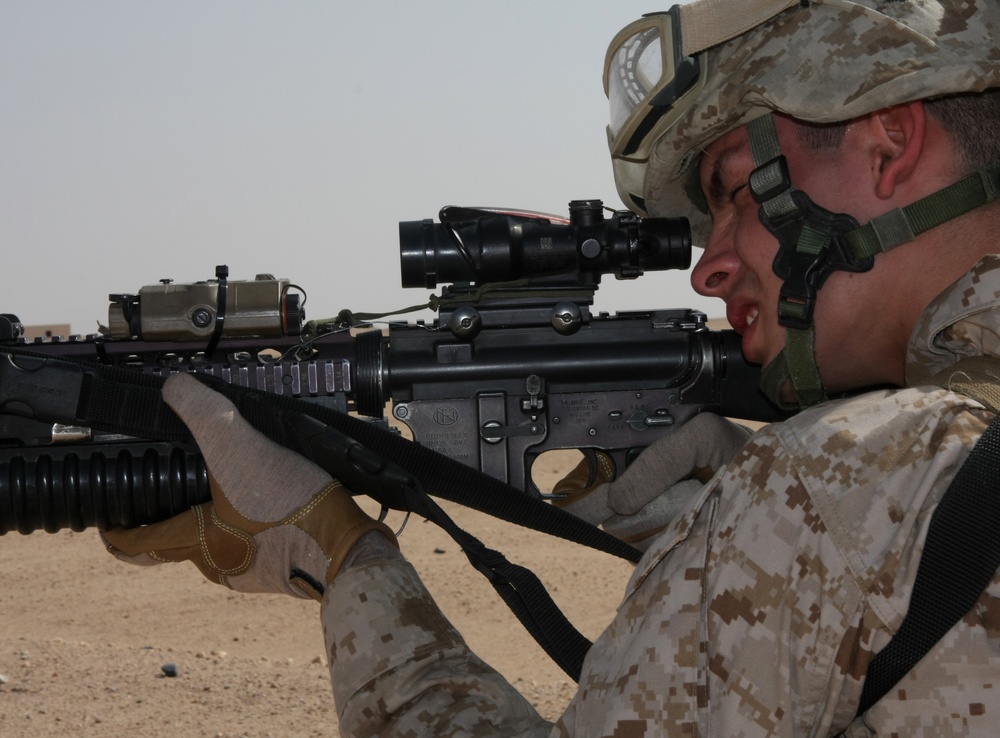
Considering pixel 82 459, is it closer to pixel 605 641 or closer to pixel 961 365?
pixel 605 641

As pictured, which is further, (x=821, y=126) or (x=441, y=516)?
(x=441, y=516)

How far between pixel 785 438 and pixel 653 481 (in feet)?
6.22

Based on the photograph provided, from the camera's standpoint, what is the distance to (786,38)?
2.22 m

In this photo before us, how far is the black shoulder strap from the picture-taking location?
1538 mm

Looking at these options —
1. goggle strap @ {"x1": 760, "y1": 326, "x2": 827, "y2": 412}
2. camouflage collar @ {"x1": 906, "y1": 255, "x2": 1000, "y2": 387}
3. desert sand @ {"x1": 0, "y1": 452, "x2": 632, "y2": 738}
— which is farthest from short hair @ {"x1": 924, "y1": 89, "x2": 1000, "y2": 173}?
desert sand @ {"x1": 0, "y1": 452, "x2": 632, "y2": 738}

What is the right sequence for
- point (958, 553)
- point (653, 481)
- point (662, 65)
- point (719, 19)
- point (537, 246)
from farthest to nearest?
point (653, 481) → point (537, 246) → point (662, 65) → point (719, 19) → point (958, 553)

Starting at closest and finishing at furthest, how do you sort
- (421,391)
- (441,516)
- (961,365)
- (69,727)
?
(961,365) → (441,516) → (421,391) → (69,727)

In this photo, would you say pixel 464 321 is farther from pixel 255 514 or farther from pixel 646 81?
pixel 646 81

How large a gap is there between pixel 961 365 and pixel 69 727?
4100 mm

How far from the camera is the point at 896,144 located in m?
2.07

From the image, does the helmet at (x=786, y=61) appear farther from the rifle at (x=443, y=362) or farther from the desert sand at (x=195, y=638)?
the desert sand at (x=195, y=638)

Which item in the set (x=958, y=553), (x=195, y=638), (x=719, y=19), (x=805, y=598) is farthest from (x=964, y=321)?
(x=195, y=638)

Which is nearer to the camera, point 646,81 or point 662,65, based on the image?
point 662,65

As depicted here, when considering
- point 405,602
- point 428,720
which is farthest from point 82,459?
point 428,720
